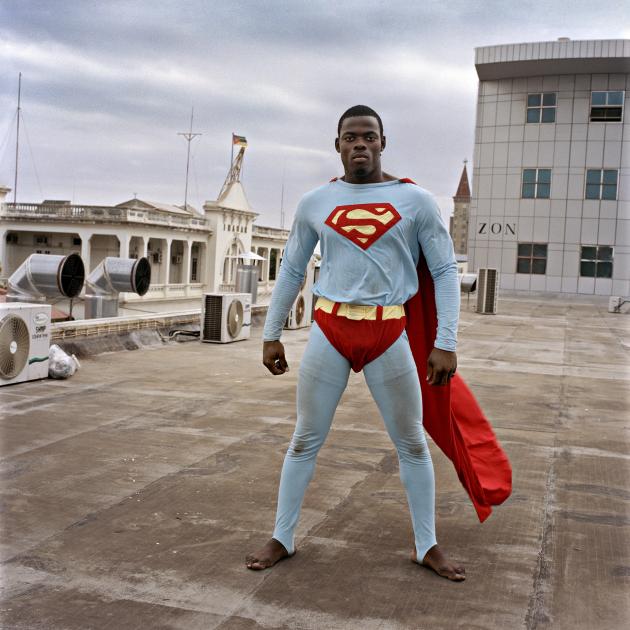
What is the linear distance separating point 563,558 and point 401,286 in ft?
4.95

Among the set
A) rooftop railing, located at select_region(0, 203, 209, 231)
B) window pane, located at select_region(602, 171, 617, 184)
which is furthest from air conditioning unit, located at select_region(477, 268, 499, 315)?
rooftop railing, located at select_region(0, 203, 209, 231)

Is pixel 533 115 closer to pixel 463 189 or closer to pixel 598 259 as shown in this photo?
pixel 598 259

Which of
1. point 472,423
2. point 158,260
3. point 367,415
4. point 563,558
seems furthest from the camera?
point 158,260

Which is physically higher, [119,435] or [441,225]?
[441,225]

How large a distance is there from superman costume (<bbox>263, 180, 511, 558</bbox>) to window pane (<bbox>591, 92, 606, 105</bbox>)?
3738 centimetres

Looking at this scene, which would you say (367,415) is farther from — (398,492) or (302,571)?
(302,571)

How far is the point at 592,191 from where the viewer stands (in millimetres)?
37719

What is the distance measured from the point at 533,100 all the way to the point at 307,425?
1501 inches

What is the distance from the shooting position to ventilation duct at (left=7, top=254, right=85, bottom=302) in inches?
489

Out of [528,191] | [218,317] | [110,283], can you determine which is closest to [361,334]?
[218,317]

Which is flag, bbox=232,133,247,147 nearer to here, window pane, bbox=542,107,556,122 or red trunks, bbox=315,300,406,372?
window pane, bbox=542,107,556,122

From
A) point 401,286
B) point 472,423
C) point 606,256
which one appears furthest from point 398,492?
point 606,256

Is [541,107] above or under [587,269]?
above

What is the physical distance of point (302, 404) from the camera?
343 cm
